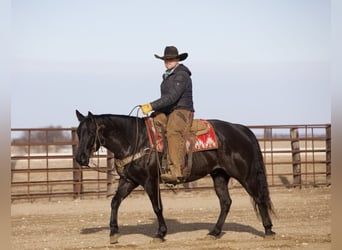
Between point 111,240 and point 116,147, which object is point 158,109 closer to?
point 116,147

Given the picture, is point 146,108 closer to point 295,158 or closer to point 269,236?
point 269,236

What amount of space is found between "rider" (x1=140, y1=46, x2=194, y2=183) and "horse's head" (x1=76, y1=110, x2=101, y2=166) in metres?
0.66

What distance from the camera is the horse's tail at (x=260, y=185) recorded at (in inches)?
294

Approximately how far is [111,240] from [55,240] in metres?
0.92

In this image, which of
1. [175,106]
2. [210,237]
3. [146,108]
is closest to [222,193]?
[210,237]

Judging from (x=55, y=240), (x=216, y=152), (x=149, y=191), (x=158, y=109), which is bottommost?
(x=55, y=240)

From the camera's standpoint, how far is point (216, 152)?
743 centimetres

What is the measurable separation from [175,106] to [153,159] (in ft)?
2.40

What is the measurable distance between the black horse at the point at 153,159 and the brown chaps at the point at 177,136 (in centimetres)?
22

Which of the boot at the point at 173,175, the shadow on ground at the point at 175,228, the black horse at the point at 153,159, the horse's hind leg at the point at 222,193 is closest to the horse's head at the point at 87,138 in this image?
the black horse at the point at 153,159

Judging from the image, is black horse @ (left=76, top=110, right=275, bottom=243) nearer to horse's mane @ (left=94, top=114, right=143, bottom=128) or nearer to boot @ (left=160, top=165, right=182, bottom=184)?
horse's mane @ (left=94, top=114, right=143, bottom=128)

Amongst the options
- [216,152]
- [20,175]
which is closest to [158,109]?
[216,152]

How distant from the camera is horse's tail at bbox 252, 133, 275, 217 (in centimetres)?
747

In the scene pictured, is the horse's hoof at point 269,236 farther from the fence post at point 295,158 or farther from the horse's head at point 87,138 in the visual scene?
the fence post at point 295,158
